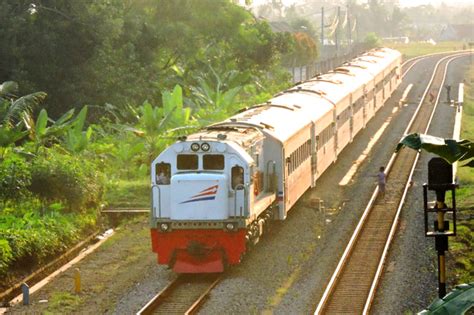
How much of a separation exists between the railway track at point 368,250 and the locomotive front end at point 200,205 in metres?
2.32

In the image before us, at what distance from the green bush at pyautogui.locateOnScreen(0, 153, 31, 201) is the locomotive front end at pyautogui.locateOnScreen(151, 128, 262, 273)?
6052 mm

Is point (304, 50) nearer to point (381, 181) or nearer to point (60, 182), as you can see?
point (381, 181)

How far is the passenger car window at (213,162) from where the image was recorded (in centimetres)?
1914

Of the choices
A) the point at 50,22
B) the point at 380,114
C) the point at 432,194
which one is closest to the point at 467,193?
the point at 432,194

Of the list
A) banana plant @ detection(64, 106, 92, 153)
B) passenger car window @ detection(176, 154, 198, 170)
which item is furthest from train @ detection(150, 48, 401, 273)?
banana plant @ detection(64, 106, 92, 153)

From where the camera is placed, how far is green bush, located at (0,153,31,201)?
78.8 feet

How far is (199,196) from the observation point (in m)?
18.9

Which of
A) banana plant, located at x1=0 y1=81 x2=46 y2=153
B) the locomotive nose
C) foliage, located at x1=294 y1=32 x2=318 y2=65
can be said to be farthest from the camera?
foliage, located at x1=294 y1=32 x2=318 y2=65

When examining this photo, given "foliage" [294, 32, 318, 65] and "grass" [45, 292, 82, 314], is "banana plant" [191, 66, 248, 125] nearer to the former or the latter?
"grass" [45, 292, 82, 314]

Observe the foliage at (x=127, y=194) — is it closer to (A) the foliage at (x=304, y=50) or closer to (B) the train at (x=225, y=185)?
(B) the train at (x=225, y=185)

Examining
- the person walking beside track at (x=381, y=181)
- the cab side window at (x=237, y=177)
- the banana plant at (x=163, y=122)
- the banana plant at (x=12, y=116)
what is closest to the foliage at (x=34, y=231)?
the banana plant at (x=12, y=116)

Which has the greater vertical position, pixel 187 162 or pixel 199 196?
pixel 187 162

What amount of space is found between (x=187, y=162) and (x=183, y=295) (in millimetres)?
2681

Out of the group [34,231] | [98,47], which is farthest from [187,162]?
[98,47]
